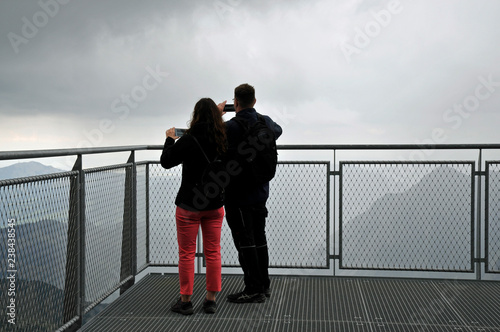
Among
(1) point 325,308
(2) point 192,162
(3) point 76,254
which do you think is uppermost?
(2) point 192,162

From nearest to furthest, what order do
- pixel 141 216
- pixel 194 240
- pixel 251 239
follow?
1. pixel 194 240
2. pixel 251 239
3. pixel 141 216

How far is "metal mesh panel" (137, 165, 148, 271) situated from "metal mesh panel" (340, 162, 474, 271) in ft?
7.40

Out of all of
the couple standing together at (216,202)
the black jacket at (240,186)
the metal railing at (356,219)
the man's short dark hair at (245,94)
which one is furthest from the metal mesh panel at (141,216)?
the man's short dark hair at (245,94)

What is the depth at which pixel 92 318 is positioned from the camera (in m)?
4.62

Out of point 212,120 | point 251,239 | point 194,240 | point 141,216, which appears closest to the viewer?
point 212,120

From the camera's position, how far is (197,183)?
4.28m

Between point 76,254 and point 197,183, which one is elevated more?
point 197,183

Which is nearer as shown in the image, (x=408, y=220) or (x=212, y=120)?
(x=212, y=120)

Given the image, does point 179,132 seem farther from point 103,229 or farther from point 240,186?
point 103,229

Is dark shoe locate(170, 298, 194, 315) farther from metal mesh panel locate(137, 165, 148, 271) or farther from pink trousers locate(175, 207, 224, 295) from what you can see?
metal mesh panel locate(137, 165, 148, 271)

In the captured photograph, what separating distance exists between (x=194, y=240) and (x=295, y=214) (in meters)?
1.66

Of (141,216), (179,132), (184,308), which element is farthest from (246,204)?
(141,216)

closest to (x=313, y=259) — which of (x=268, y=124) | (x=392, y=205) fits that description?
(x=392, y=205)

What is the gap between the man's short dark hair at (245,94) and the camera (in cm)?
466
